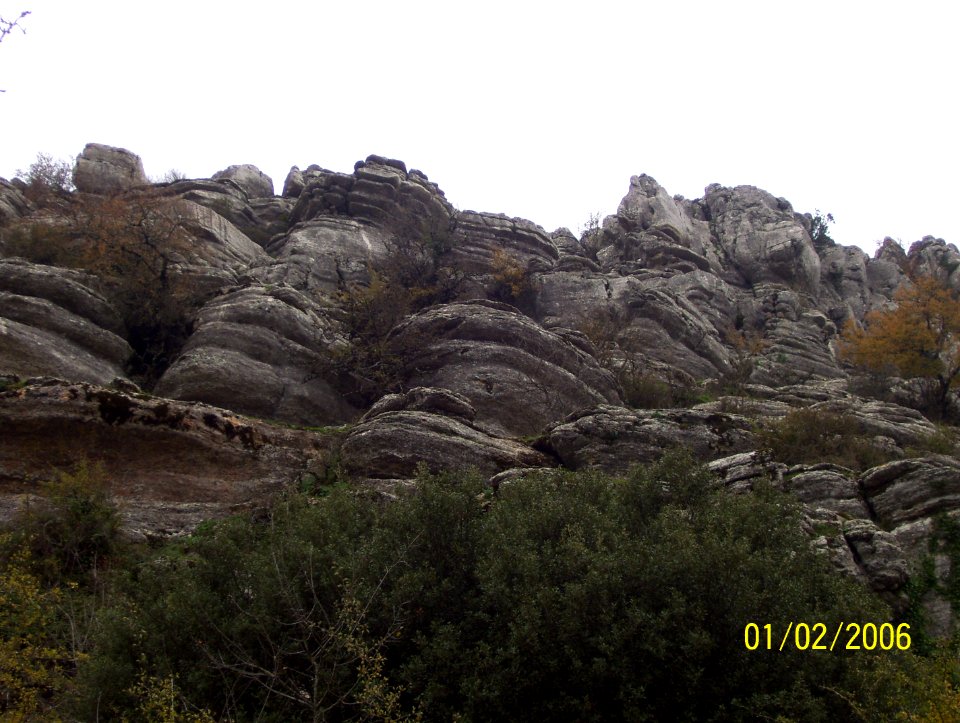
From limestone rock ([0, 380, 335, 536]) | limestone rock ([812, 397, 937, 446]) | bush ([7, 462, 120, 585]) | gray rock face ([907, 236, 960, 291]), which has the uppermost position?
gray rock face ([907, 236, 960, 291])

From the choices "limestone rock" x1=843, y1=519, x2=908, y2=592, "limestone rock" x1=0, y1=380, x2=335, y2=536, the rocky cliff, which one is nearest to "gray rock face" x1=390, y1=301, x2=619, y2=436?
the rocky cliff

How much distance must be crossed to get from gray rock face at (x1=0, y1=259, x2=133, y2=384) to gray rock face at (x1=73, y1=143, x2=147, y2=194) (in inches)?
688

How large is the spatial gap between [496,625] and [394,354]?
51.5ft

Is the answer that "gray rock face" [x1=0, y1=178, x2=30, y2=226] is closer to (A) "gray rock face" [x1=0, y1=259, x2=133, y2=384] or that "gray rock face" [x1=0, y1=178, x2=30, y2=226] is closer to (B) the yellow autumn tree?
(A) "gray rock face" [x1=0, y1=259, x2=133, y2=384]

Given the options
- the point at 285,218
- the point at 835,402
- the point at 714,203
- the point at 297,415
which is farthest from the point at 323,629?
the point at 714,203

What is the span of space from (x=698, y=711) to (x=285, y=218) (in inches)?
1592

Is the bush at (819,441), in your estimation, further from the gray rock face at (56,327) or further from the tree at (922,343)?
the gray rock face at (56,327)

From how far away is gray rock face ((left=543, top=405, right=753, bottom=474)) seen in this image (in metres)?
20.2

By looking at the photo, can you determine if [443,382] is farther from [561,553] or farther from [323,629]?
[323,629]

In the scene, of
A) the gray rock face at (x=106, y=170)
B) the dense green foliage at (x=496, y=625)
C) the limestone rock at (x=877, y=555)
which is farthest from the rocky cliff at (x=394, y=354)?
the dense green foliage at (x=496, y=625)

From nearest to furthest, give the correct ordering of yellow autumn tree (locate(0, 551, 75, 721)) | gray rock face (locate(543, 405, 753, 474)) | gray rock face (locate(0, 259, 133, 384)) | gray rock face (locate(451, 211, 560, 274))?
yellow autumn tree (locate(0, 551, 75, 721)) < gray rock face (locate(543, 405, 753, 474)) < gray rock face (locate(0, 259, 133, 384)) < gray rock face (locate(451, 211, 560, 274))

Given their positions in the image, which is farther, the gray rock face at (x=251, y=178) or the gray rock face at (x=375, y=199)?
the gray rock face at (x=251, y=178)

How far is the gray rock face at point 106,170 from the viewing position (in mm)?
41750
